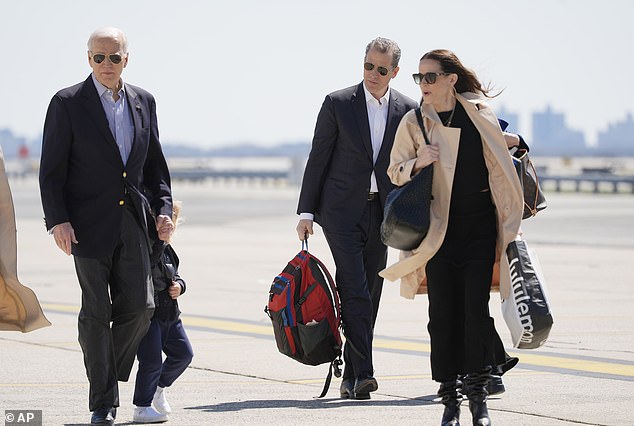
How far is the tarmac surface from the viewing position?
25.6 ft

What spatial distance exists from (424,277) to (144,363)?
1661 millimetres

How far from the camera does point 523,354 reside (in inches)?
405

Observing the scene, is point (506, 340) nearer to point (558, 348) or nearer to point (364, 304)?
point (558, 348)

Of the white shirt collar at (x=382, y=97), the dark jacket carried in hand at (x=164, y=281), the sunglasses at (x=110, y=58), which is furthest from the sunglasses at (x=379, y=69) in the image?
the sunglasses at (x=110, y=58)

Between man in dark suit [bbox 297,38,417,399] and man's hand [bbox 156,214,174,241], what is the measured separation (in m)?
1.09

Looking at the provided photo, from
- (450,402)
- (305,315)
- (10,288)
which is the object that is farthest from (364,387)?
(10,288)

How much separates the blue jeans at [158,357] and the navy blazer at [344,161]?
1199 mm

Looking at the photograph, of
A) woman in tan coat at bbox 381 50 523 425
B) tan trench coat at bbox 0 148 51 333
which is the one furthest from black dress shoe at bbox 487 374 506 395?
tan trench coat at bbox 0 148 51 333

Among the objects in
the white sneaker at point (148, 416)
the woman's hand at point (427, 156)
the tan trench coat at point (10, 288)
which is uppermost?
the woman's hand at point (427, 156)

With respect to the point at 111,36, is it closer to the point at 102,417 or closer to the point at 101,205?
the point at 101,205

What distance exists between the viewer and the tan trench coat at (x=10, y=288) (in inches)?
280

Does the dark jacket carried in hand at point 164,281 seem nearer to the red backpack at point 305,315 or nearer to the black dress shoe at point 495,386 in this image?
the red backpack at point 305,315

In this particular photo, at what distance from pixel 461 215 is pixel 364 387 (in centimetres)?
153

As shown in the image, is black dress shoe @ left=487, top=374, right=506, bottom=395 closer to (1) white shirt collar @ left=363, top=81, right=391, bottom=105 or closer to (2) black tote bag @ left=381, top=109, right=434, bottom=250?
(2) black tote bag @ left=381, top=109, right=434, bottom=250
